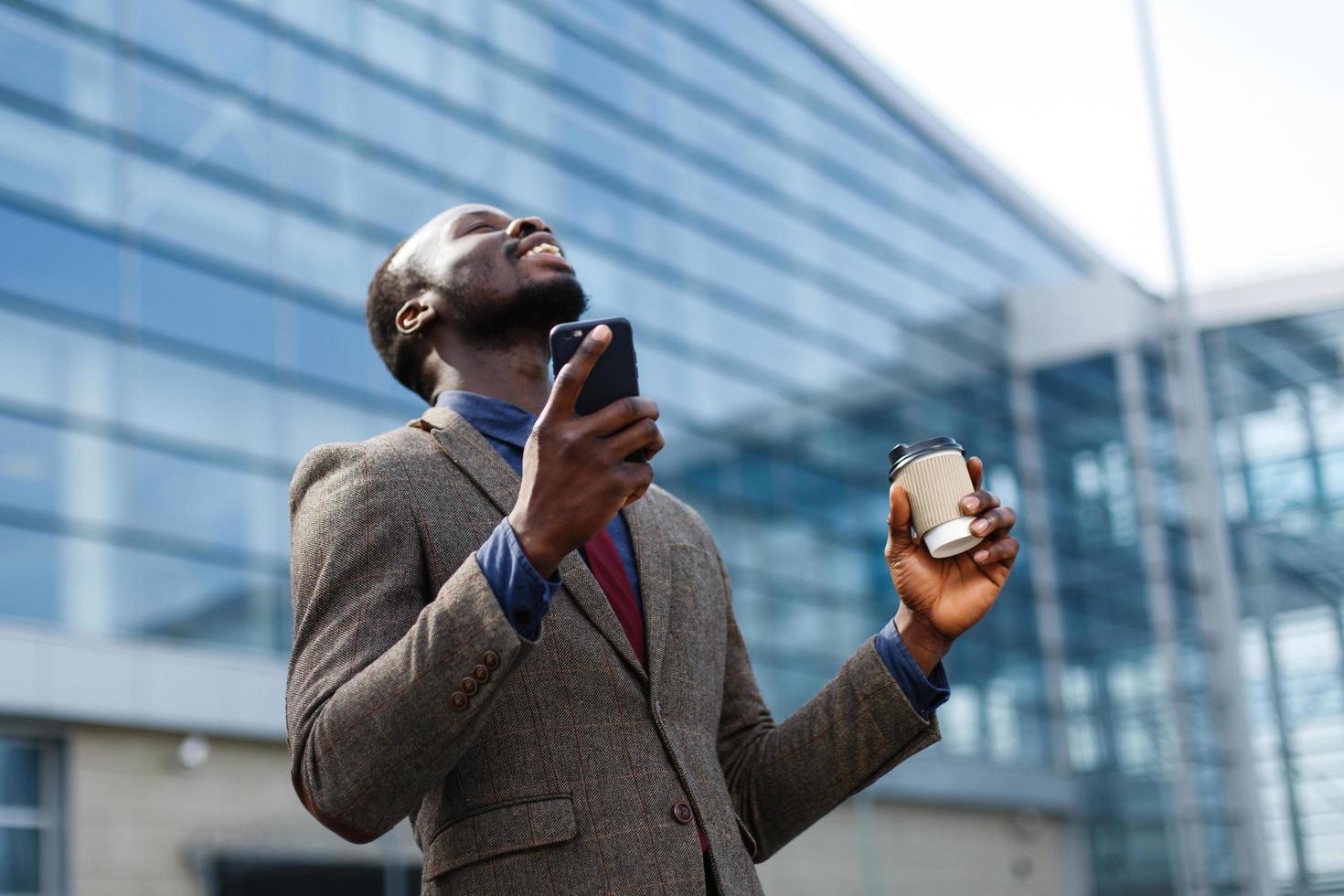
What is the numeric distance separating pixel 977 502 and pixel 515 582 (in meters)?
0.59

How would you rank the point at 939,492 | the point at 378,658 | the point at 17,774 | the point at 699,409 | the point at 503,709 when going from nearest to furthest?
the point at 378,658, the point at 503,709, the point at 939,492, the point at 17,774, the point at 699,409

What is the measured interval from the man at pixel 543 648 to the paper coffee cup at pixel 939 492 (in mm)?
27

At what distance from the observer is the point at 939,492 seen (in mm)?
1852

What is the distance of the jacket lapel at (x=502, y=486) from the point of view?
72.0 inches

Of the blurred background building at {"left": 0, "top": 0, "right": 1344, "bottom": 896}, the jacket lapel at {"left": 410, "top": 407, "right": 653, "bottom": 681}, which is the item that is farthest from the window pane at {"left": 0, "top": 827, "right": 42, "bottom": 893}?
the jacket lapel at {"left": 410, "top": 407, "right": 653, "bottom": 681}

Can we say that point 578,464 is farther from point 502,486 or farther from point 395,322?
point 395,322

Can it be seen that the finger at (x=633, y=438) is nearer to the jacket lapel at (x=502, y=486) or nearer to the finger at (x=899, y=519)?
the jacket lapel at (x=502, y=486)

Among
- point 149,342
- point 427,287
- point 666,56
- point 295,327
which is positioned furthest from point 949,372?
point 427,287

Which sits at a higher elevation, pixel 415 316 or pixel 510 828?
pixel 415 316

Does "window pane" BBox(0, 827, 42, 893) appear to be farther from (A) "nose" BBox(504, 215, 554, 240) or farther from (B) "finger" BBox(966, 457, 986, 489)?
(B) "finger" BBox(966, 457, 986, 489)

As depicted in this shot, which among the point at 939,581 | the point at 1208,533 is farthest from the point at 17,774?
the point at 1208,533

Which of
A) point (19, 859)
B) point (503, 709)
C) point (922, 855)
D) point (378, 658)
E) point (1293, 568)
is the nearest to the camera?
point (378, 658)

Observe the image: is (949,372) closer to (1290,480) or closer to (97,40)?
(1290,480)

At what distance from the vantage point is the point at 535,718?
5.75 feet
